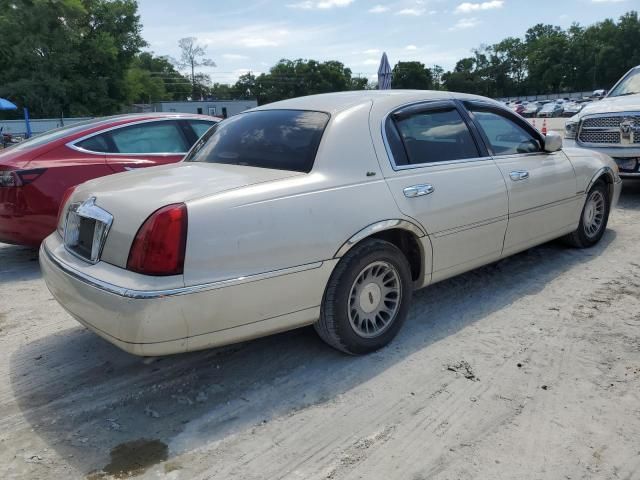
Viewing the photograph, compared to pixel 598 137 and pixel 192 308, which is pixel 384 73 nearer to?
pixel 598 137

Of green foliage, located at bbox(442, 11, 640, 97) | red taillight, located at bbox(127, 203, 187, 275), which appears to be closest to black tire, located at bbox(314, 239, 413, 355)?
red taillight, located at bbox(127, 203, 187, 275)

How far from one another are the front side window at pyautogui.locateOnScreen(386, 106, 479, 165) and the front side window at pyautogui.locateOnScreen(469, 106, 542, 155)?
0.26 meters

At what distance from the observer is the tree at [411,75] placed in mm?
111906

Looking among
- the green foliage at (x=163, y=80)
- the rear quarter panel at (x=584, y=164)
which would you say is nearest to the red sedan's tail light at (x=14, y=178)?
the rear quarter panel at (x=584, y=164)

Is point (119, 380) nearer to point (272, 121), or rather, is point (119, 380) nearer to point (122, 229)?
point (122, 229)

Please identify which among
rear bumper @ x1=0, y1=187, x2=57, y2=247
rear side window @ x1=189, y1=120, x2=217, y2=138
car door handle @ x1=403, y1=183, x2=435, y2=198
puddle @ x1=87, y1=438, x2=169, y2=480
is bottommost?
puddle @ x1=87, y1=438, x2=169, y2=480

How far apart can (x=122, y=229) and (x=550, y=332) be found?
2.78m

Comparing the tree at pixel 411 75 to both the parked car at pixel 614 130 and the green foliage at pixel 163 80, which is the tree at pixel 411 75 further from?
the parked car at pixel 614 130

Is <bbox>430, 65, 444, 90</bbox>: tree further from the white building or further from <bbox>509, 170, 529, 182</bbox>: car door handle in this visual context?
<bbox>509, 170, 529, 182</bbox>: car door handle

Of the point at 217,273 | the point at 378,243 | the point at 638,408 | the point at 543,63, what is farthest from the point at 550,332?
the point at 543,63

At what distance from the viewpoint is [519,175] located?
417 centimetres

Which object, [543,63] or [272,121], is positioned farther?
[543,63]

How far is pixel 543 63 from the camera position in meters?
107

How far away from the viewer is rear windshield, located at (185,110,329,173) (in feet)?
Answer: 10.5
